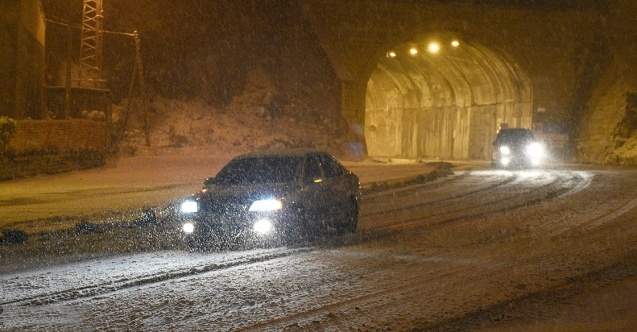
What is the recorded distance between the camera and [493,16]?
41.2 metres

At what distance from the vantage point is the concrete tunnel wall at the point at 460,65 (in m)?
38.3

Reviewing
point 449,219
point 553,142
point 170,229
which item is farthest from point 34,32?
point 553,142

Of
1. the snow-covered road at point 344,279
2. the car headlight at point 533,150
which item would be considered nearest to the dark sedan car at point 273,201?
the snow-covered road at point 344,279

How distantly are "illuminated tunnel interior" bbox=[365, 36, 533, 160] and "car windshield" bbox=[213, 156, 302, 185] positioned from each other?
28.3 m

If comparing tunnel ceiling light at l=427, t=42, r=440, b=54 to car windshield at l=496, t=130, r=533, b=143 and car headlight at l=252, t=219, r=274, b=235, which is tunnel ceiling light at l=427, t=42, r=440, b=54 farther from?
car headlight at l=252, t=219, r=274, b=235

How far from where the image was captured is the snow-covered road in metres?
6.57

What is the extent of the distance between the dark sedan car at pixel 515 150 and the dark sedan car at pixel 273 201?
73.3ft

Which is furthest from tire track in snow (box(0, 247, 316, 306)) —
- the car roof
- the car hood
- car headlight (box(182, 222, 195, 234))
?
the car roof

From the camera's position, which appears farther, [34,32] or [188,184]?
[34,32]

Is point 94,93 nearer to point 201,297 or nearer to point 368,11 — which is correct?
point 368,11

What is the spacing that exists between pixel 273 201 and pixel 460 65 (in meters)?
36.8

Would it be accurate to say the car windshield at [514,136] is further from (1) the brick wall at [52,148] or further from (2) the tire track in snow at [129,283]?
(2) the tire track in snow at [129,283]

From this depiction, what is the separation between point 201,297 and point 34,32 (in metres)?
25.2

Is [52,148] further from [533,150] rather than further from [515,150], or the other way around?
[533,150]
